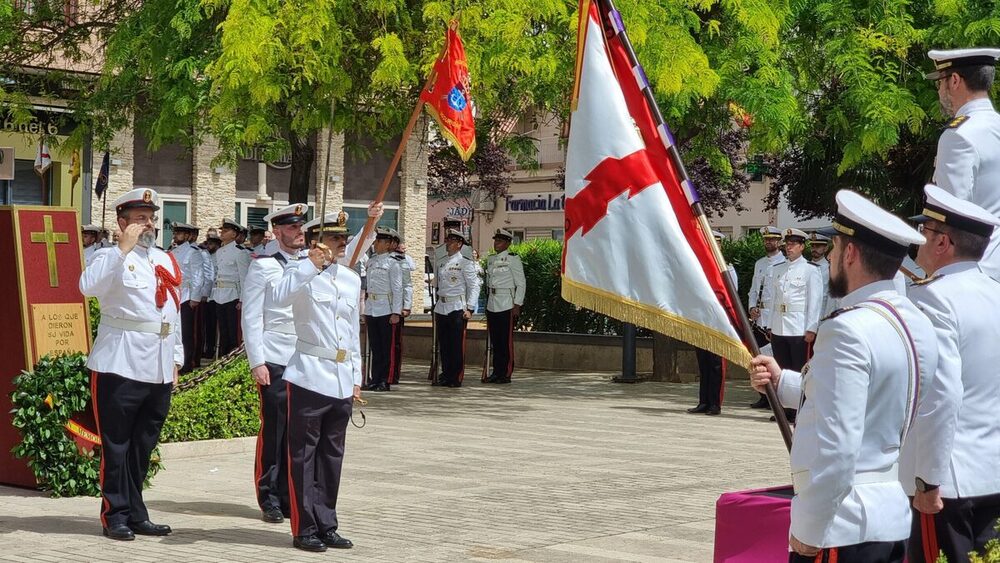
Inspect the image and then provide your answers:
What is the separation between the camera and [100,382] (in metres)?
8.39

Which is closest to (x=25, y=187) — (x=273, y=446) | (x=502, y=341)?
(x=502, y=341)

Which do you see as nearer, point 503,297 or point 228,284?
point 503,297

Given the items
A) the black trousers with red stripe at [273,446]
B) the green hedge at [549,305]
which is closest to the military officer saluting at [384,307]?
the green hedge at [549,305]

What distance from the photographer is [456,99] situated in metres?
10.8

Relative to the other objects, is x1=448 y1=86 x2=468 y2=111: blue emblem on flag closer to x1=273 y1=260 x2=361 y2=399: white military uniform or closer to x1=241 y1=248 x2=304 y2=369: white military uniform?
x1=241 y1=248 x2=304 y2=369: white military uniform

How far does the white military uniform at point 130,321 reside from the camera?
8.36 meters

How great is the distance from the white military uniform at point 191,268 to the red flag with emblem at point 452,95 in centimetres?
1256

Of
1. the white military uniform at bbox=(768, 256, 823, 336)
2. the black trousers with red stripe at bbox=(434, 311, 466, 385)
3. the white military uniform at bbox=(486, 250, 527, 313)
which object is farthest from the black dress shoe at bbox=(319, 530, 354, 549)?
the white military uniform at bbox=(486, 250, 527, 313)

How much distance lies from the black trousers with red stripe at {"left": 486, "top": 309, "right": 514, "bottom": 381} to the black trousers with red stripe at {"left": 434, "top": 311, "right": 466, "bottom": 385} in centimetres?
73

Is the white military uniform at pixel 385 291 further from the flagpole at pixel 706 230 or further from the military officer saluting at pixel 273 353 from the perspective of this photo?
the flagpole at pixel 706 230

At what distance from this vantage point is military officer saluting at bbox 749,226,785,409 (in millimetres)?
16828

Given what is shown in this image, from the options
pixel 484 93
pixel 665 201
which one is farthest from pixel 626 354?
pixel 665 201

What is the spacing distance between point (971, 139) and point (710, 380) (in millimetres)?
10290

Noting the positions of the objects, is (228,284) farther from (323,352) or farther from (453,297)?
(323,352)
